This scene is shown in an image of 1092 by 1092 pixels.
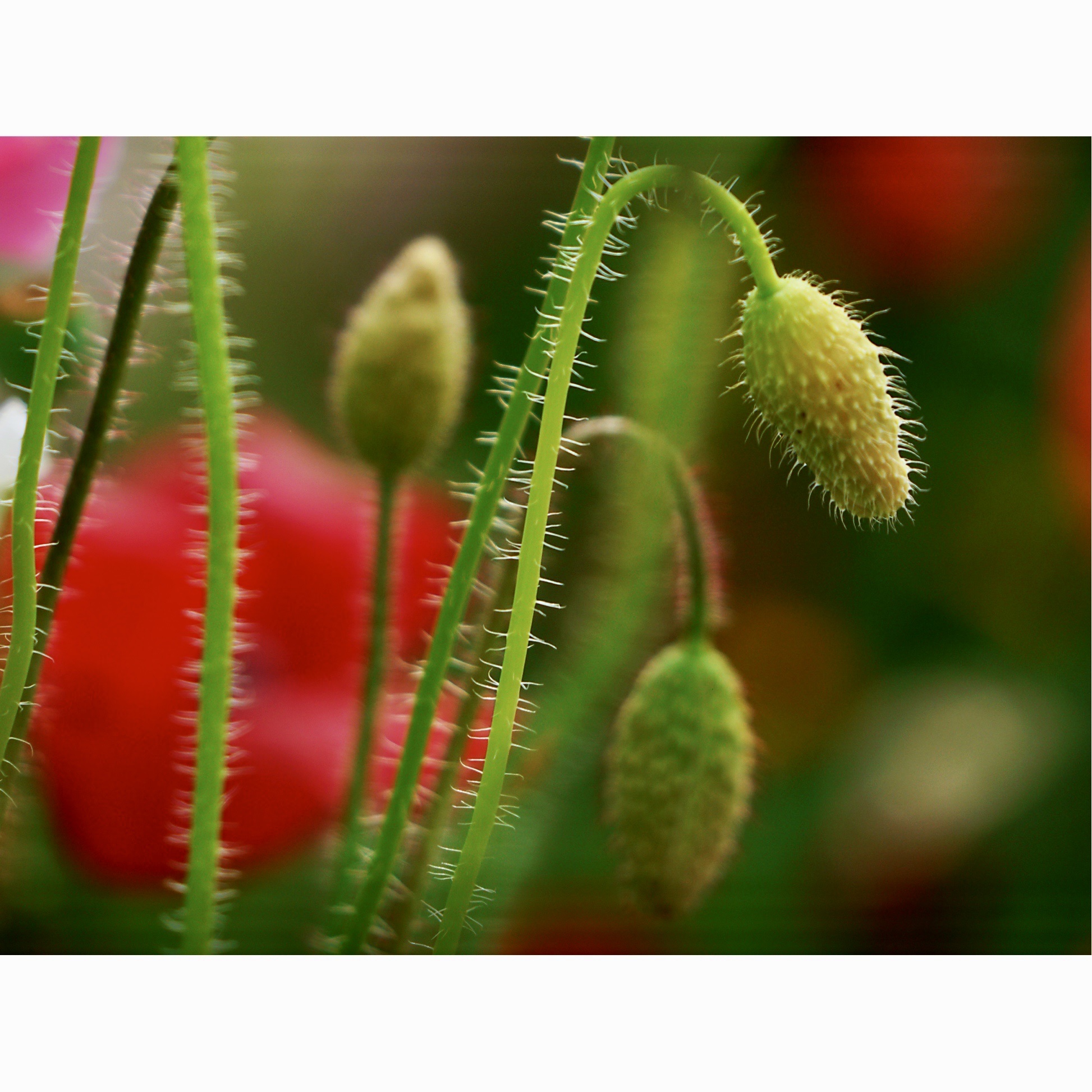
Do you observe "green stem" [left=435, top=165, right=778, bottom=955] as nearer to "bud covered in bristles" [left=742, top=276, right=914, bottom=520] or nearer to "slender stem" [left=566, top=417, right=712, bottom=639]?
"bud covered in bristles" [left=742, top=276, right=914, bottom=520]

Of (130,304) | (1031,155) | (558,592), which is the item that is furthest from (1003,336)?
(130,304)

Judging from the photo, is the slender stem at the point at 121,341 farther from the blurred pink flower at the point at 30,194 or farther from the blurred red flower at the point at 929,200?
the blurred red flower at the point at 929,200

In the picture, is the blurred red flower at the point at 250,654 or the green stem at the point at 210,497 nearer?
the green stem at the point at 210,497

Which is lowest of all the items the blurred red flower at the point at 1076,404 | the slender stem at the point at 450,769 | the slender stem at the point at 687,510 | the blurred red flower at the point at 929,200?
the slender stem at the point at 450,769

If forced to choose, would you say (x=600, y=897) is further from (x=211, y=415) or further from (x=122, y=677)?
(x=211, y=415)

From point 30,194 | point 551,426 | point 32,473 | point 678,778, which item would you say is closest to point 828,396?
point 551,426

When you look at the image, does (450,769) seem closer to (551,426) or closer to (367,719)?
(367,719)

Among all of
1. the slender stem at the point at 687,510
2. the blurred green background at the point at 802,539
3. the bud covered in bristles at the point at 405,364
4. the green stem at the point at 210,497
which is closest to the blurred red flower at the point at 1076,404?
the blurred green background at the point at 802,539
